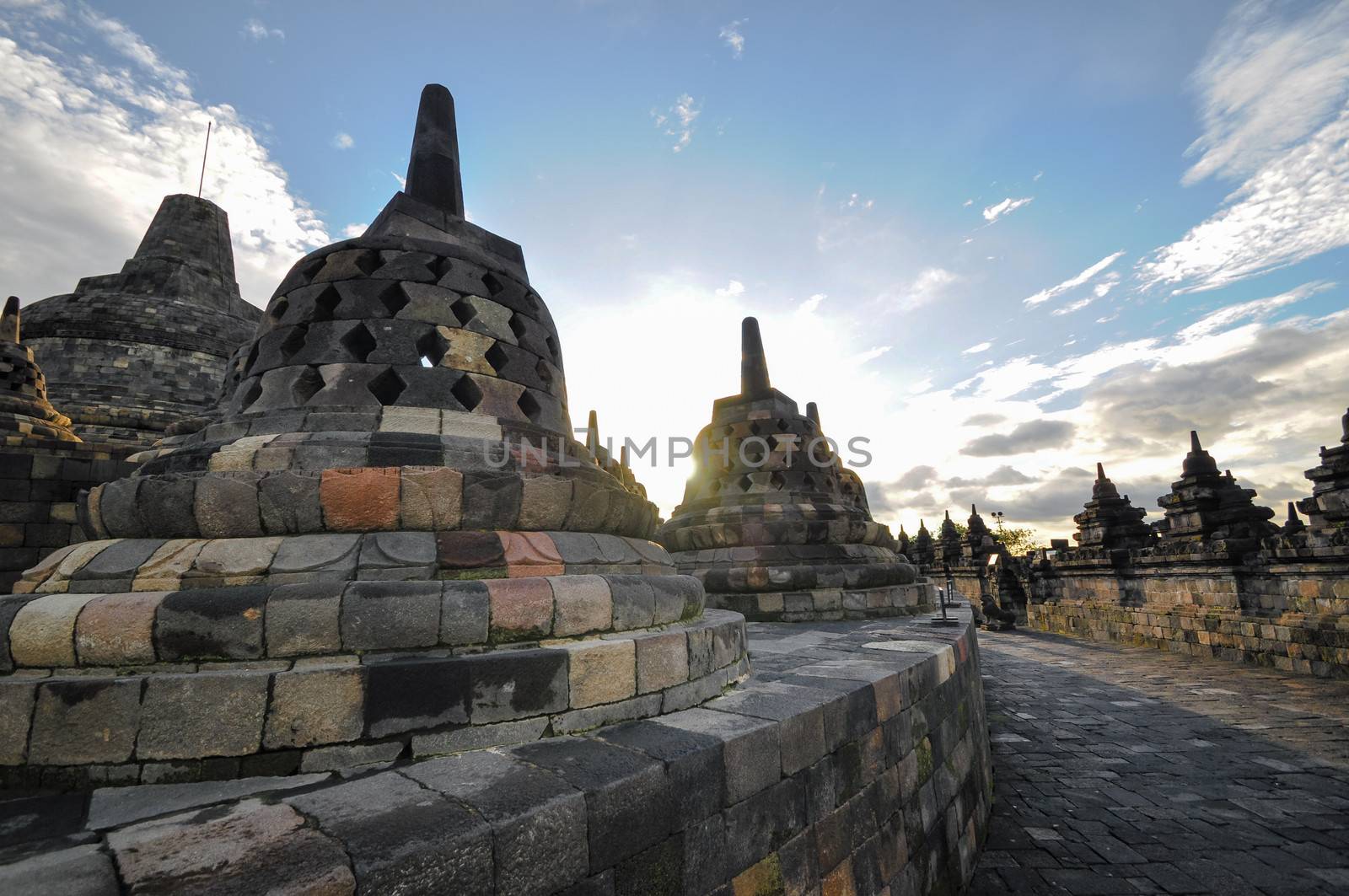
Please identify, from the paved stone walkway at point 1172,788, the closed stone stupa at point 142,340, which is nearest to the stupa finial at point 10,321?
the closed stone stupa at point 142,340

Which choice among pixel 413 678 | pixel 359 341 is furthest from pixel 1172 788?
pixel 359 341

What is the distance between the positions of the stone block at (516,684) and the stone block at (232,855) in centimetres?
79

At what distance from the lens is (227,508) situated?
2.71 metres

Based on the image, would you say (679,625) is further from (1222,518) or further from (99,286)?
(99,286)

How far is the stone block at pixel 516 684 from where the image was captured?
94.8 inches

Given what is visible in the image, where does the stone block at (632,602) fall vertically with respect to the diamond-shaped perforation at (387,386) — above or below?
below

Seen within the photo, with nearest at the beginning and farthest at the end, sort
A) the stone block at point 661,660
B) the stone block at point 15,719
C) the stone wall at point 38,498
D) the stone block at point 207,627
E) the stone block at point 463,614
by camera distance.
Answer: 1. the stone block at point 15,719
2. the stone block at point 207,627
3. the stone block at point 463,614
4. the stone block at point 661,660
5. the stone wall at point 38,498

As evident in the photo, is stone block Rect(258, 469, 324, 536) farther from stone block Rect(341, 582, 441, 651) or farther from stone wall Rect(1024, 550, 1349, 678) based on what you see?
stone wall Rect(1024, 550, 1349, 678)

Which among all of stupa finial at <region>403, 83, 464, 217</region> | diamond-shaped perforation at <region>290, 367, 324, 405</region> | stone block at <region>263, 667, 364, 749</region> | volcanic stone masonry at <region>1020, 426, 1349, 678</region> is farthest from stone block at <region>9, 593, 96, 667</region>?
volcanic stone masonry at <region>1020, 426, 1349, 678</region>

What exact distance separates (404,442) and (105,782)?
1.87 metres

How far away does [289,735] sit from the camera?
7.00 ft

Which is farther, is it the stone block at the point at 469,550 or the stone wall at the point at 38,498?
the stone wall at the point at 38,498

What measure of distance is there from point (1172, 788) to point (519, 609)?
6218mm

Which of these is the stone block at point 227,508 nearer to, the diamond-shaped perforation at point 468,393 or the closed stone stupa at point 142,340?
the diamond-shaped perforation at point 468,393
